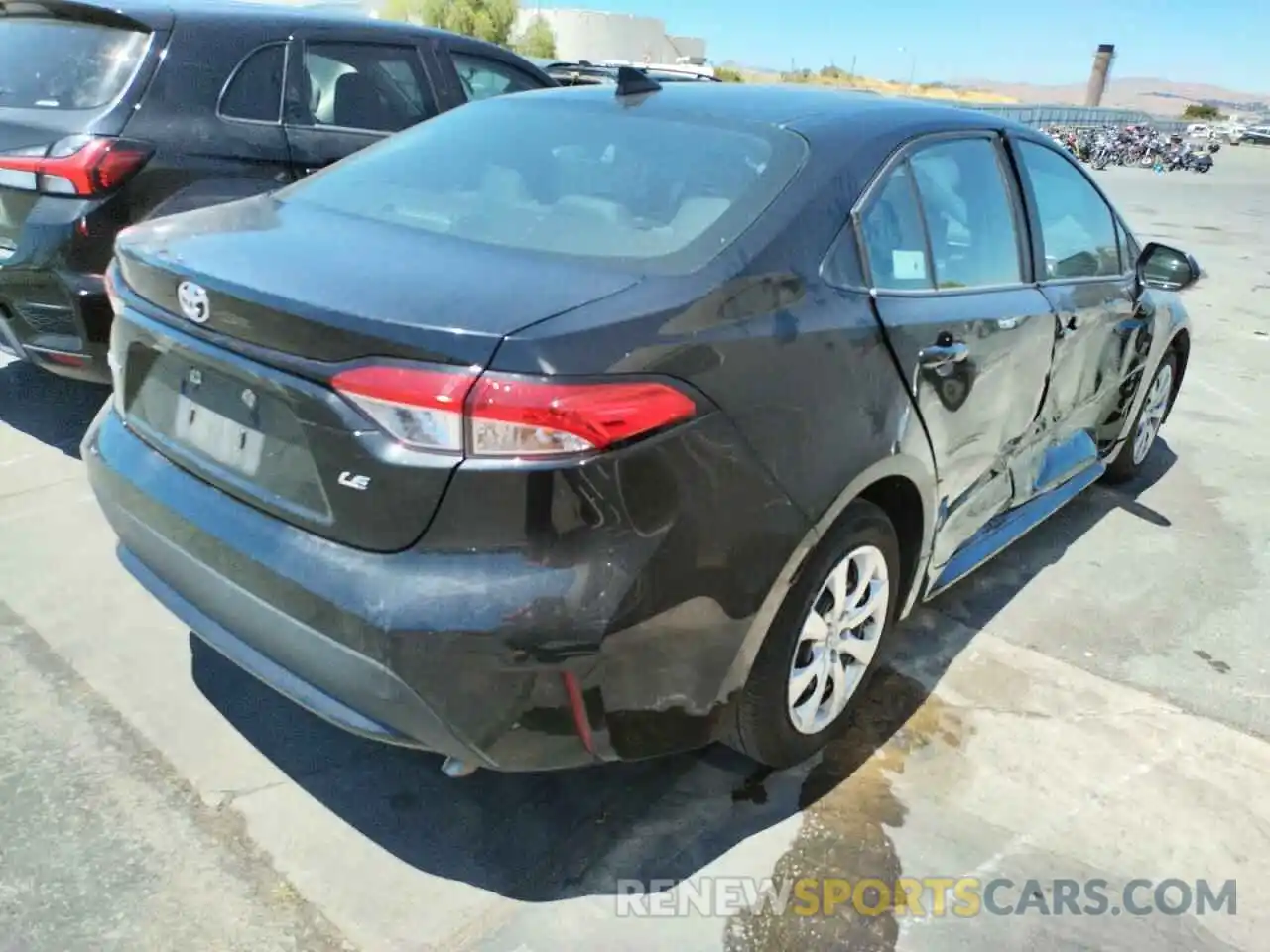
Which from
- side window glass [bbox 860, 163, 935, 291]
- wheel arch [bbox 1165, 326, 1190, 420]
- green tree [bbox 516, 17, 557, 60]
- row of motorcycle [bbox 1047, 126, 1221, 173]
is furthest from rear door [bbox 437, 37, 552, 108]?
green tree [bbox 516, 17, 557, 60]

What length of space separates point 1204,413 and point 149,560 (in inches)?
237

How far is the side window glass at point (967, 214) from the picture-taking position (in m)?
2.86

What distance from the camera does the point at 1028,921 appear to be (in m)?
2.28

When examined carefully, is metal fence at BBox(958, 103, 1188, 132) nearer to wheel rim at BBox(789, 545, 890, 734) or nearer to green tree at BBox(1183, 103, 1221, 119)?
wheel rim at BBox(789, 545, 890, 734)

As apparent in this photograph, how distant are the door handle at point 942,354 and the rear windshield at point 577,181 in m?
0.57

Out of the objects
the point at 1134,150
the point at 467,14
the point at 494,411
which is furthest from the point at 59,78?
the point at 467,14

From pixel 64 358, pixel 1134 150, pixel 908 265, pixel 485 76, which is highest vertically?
pixel 485 76

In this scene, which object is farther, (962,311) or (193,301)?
(962,311)

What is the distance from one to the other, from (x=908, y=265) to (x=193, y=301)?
1.72 metres

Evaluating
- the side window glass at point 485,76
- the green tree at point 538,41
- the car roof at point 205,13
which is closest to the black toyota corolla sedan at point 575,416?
the car roof at point 205,13

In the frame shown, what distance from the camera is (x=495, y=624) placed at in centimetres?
187

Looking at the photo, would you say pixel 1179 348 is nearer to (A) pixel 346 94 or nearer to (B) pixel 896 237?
(B) pixel 896 237

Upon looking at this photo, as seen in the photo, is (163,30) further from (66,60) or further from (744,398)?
(744,398)

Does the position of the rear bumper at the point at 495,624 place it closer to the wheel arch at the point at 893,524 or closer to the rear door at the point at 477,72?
the wheel arch at the point at 893,524
